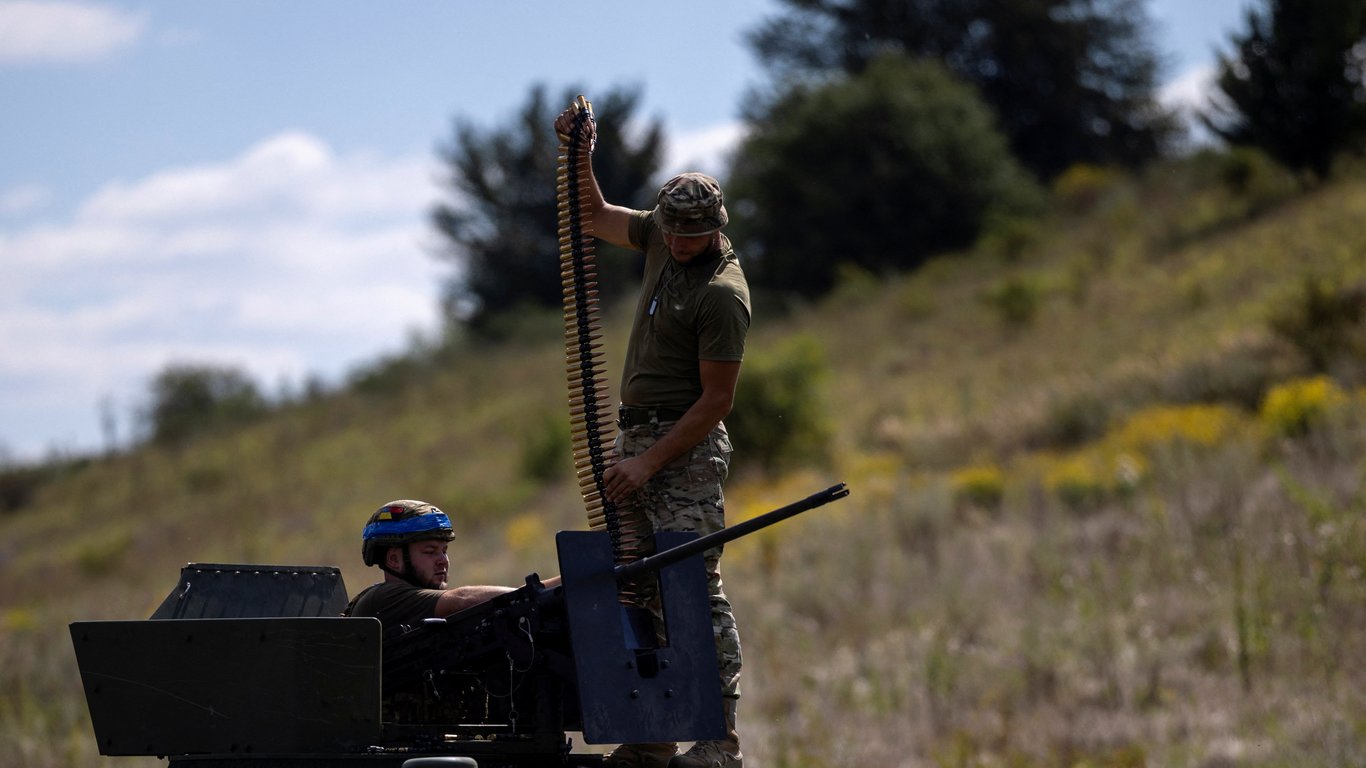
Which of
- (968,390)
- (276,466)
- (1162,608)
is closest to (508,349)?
(276,466)

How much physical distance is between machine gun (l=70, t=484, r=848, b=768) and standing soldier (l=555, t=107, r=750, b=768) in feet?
1.02

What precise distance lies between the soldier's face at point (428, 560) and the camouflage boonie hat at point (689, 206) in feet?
5.23

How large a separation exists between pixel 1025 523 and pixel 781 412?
7.65 meters

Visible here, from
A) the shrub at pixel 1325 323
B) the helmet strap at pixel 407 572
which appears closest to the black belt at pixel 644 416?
the helmet strap at pixel 407 572

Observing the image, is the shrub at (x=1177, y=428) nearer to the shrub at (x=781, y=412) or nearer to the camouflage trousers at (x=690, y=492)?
the shrub at (x=781, y=412)

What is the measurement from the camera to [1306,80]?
34.3 meters

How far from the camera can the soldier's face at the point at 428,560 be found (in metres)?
6.21

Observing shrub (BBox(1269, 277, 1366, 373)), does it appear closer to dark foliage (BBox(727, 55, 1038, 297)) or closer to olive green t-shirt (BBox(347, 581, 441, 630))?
olive green t-shirt (BBox(347, 581, 441, 630))

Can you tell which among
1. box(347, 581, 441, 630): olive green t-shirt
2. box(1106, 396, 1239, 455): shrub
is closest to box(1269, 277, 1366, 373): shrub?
box(1106, 396, 1239, 455): shrub

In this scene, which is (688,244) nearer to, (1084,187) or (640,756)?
(640,756)

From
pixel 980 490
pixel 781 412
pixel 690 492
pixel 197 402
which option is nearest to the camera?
pixel 690 492

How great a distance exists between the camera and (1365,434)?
1484cm

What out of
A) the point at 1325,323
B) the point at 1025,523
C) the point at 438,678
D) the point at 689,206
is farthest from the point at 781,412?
the point at 438,678

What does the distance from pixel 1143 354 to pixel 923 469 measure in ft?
12.8
